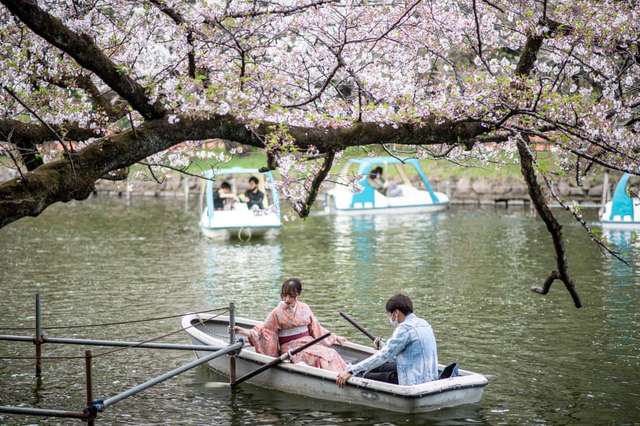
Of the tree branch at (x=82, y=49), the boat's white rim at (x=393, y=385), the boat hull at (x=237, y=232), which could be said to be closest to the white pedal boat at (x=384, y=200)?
the boat hull at (x=237, y=232)

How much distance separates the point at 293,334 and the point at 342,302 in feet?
19.9

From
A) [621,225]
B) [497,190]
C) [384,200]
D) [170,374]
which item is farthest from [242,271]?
[497,190]

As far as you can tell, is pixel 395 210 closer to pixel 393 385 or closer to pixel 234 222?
pixel 234 222

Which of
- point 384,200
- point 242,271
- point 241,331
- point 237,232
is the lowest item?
point 241,331

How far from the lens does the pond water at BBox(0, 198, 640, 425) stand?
1085cm

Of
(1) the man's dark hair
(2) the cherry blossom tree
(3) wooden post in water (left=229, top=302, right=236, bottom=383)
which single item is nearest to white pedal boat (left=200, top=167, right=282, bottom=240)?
(2) the cherry blossom tree

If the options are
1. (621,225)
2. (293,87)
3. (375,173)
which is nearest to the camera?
(293,87)

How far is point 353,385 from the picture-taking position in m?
10.4

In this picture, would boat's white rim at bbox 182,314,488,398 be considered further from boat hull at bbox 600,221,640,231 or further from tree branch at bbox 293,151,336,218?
boat hull at bbox 600,221,640,231

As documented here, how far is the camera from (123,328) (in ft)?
49.4

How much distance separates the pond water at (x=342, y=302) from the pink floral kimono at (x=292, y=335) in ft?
1.82

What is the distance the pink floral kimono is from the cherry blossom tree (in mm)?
1294

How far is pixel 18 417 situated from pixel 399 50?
679 centimetres

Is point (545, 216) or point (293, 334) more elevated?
point (545, 216)
